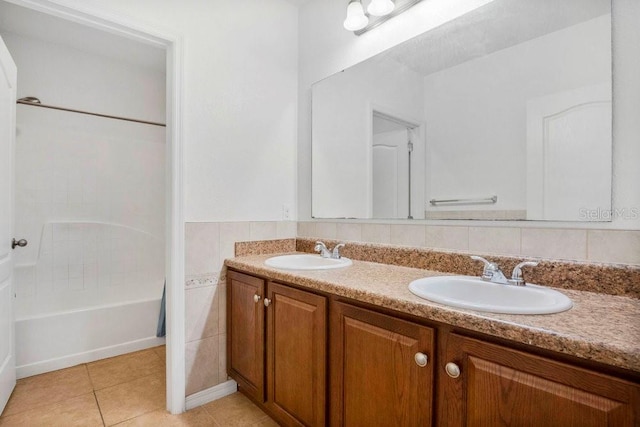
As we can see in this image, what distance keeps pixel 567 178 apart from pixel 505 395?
0.81 meters

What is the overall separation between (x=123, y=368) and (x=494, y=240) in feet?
8.14

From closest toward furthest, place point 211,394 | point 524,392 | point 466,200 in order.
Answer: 1. point 524,392
2. point 466,200
3. point 211,394

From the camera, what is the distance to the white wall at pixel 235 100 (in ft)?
5.78

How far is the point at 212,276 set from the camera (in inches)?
72.6

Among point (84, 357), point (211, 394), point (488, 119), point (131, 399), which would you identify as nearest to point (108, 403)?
point (131, 399)

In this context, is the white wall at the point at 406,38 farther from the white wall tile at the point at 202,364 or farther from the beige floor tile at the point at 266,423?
the beige floor tile at the point at 266,423

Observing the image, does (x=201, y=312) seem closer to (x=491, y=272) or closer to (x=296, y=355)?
(x=296, y=355)

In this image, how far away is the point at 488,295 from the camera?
119 cm

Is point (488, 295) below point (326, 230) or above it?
below

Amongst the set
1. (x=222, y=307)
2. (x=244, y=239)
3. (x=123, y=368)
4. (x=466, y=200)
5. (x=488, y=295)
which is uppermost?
(x=466, y=200)

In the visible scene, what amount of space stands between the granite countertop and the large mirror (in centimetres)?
36

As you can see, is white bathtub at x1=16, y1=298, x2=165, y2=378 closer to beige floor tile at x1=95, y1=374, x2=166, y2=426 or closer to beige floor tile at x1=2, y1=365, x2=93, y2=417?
beige floor tile at x1=2, y1=365, x2=93, y2=417

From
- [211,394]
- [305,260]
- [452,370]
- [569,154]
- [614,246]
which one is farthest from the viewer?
[305,260]

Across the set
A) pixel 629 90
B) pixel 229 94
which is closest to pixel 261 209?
pixel 229 94
